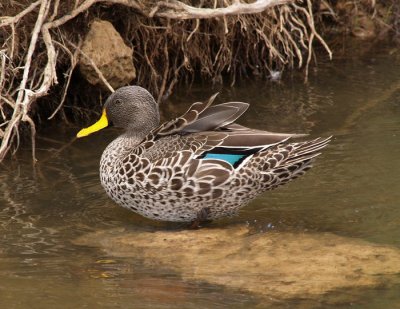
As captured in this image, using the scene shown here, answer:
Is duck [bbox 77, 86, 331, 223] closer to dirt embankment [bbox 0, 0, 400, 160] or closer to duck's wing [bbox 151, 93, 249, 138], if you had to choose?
duck's wing [bbox 151, 93, 249, 138]

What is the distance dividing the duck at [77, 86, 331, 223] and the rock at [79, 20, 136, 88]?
1543 mm

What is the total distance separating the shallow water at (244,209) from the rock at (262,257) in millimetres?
89

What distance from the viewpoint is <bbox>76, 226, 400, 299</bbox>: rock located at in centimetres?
461

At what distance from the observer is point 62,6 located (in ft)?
22.7

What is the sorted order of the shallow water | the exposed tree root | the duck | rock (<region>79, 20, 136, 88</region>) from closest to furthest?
the shallow water, the duck, the exposed tree root, rock (<region>79, 20, 136, 88</region>)

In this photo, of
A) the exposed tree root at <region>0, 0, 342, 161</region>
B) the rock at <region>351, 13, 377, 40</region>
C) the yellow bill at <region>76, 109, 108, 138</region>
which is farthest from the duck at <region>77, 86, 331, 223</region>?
the rock at <region>351, 13, 377, 40</region>

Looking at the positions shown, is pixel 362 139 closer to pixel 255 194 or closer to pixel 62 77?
pixel 255 194

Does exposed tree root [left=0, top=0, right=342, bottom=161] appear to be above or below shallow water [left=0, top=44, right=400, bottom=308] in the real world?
above

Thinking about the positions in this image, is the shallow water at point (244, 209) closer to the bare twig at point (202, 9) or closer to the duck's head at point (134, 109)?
the duck's head at point (134, 109)

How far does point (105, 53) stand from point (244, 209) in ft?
6.16

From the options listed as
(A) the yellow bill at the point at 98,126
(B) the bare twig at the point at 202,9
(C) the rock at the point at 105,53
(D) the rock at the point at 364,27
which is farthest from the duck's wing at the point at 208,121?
(D) the rock at the point at 364,27

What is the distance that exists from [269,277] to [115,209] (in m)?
1.59

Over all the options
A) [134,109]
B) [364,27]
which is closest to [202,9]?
[134,109]

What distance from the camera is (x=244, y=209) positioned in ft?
19.5
